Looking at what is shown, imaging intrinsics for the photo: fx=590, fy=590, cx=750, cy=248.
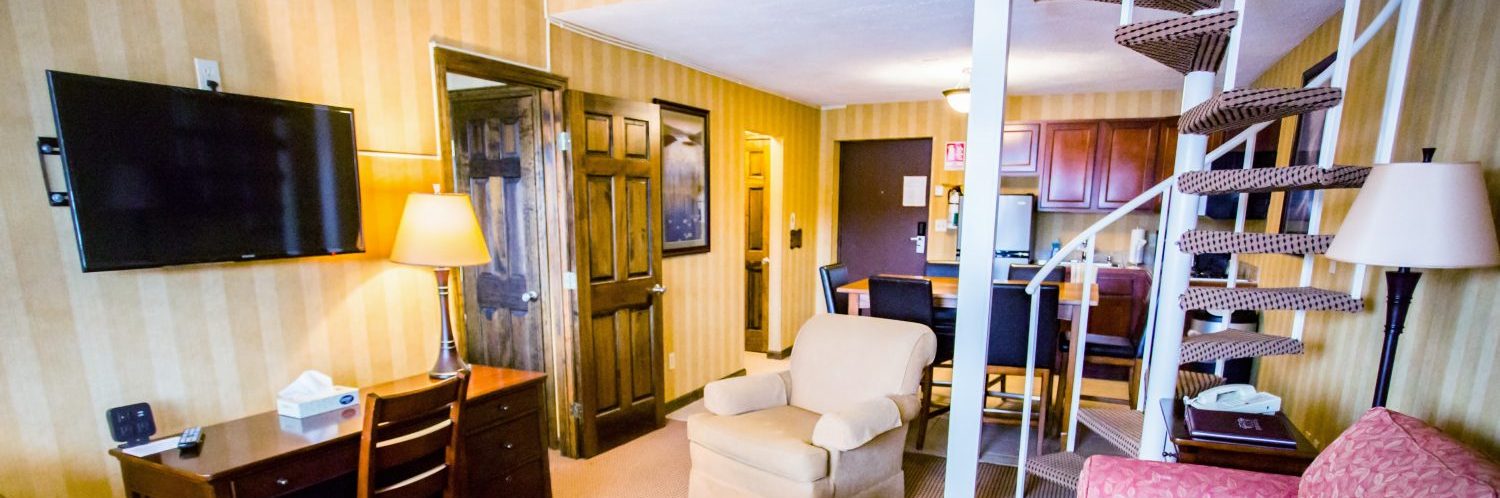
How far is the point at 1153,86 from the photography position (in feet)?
14.0

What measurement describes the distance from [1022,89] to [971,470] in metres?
3.36

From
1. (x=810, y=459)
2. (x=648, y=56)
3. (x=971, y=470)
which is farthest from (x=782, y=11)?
(x=971, y=470)

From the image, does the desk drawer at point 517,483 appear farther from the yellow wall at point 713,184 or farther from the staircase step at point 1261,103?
the staircase step at point 1261,103

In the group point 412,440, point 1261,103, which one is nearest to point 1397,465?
point 1261,103

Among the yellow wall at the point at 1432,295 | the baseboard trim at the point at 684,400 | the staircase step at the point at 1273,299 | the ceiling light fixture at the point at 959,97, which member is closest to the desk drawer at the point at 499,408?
the baseboard trim at the point at 684,400

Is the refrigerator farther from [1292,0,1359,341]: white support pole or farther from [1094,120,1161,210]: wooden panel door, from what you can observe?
[1292,0,1359,341]: white support pole

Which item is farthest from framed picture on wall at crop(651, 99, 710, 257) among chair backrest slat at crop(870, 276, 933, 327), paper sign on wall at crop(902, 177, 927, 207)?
paper sign on wall at crop(902, 177, 927, 207)

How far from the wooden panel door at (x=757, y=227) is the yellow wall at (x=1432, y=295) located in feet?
11.3

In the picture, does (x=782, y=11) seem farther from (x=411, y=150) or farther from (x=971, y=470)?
(x=971, y=470)

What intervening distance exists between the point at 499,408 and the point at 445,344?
32 cm

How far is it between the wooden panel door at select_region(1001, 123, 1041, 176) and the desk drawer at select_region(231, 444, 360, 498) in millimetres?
4452

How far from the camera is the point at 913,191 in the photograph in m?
5.32

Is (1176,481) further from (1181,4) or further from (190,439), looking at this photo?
(190,439)

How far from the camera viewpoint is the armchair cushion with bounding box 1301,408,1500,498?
41.6 inches
